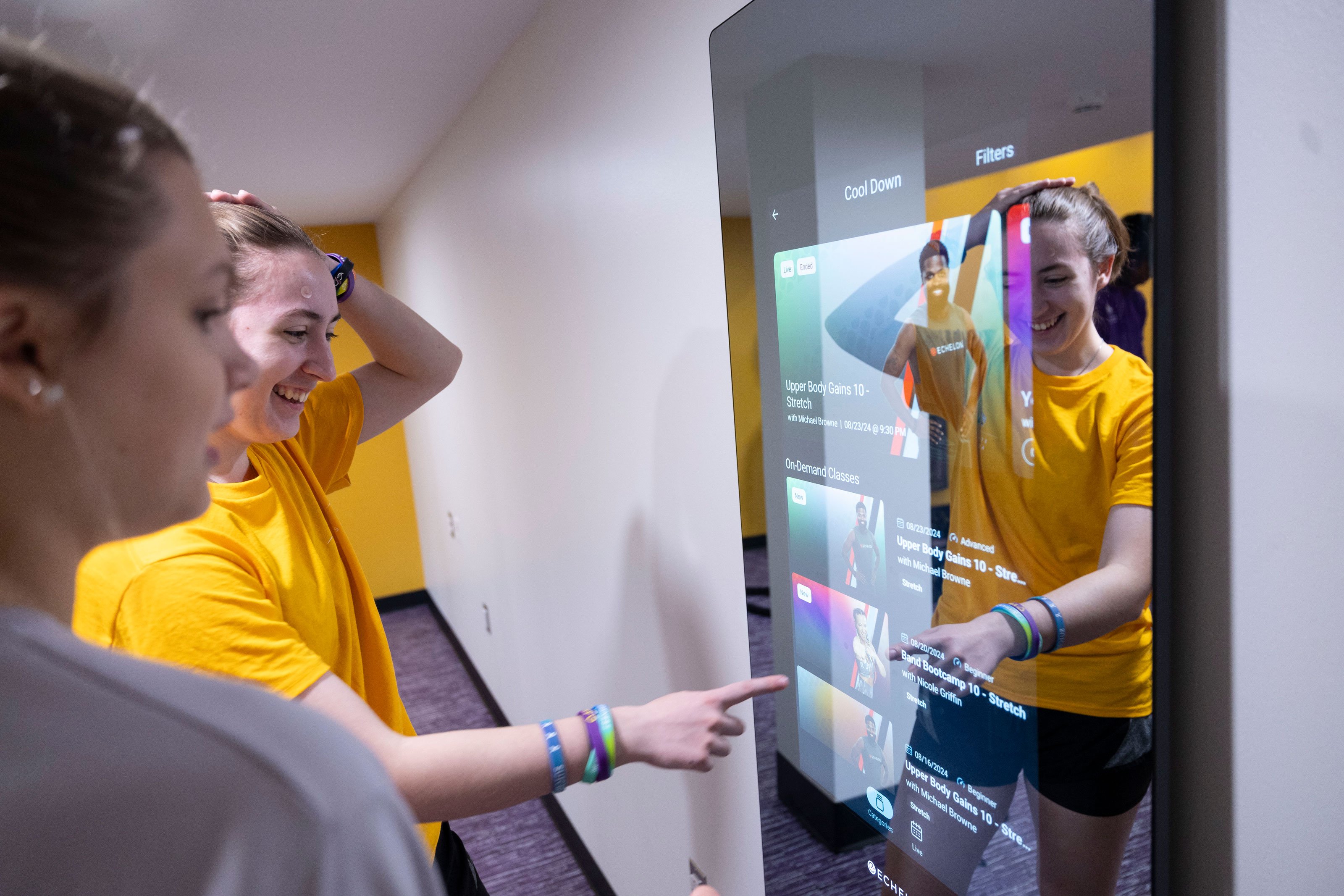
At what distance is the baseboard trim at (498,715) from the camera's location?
2436mm

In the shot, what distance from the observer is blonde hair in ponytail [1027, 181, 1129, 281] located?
0.63 meters

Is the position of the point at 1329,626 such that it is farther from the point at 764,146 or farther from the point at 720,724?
the point at 764,146

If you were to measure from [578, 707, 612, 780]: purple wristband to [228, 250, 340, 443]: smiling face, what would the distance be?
0.70 meters

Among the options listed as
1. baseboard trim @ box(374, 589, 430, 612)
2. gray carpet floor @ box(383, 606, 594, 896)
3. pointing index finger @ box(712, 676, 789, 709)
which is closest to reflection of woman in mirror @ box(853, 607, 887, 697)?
pointing index finger @ box(712, 676, 789, 709)

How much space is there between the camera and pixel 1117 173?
24.8 inches

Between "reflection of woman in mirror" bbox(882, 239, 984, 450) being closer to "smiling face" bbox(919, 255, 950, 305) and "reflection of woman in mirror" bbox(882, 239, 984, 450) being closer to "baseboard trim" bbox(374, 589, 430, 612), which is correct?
"smiling face" bbox(919, 255, 950, 305)

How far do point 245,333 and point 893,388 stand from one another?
99cm

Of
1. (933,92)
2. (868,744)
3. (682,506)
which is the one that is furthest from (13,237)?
(682,506)

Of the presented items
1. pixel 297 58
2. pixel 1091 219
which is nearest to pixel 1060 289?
pixel 1091 219

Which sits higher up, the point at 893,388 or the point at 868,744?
the point at 893,388

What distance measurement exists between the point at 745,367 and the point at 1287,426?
2.54 ft

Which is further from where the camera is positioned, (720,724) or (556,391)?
(556,391)

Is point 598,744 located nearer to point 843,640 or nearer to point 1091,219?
point 843,640

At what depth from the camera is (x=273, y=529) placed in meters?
1.17
